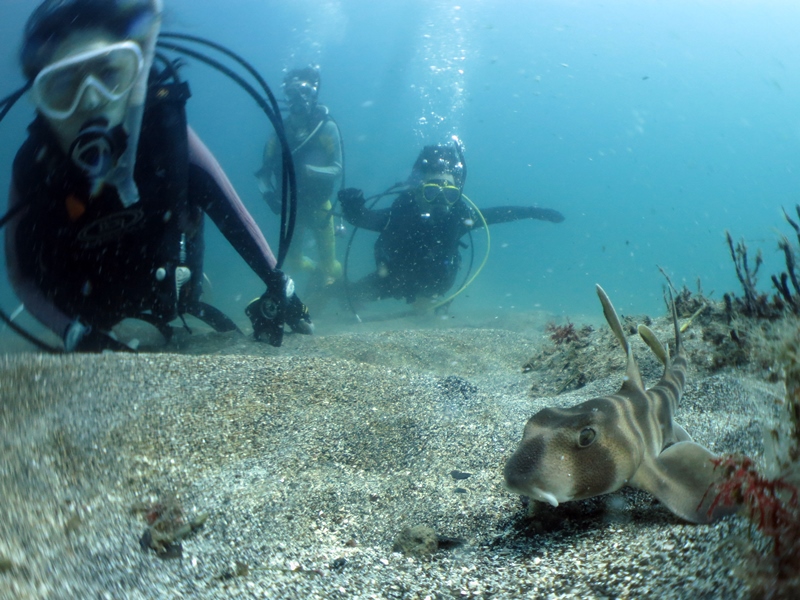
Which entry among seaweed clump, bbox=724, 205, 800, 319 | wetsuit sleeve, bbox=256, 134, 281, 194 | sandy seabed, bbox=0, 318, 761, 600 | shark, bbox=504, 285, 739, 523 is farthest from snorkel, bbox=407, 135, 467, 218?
shark, bbox=504, 285, 739, 523

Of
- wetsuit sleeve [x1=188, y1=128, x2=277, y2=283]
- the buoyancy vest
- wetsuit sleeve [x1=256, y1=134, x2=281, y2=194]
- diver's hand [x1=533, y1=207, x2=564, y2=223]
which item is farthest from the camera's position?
wetsuit sleeve [x1=256, y1=134, x2=281, y2=194]

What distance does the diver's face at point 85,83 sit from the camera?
3814 mm

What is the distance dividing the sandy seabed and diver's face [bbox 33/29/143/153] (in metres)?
2.24

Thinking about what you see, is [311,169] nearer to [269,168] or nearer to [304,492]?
[269,168]

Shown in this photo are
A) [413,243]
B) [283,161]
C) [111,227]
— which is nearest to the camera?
[111,227]

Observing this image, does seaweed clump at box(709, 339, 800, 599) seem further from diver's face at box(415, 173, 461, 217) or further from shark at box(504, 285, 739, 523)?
diver's face at box(415, 173, 461, 217)

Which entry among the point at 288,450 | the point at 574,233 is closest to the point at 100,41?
the point at 288,450

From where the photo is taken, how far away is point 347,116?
91.3m

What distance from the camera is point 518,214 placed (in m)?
12.8

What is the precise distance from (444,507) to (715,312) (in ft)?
13.2

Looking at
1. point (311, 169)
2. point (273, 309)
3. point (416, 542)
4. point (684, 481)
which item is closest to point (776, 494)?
point (684, 481)

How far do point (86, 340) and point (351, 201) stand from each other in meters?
7.64

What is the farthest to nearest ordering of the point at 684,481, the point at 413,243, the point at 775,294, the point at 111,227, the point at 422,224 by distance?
the point at 413,243
the point at 422,224
the point at 111,227
the point at 775,294
the point at 684,481

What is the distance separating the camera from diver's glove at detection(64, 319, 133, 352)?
4.26 metres
